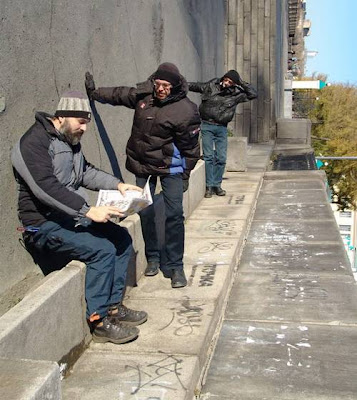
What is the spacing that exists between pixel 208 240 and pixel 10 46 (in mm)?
3546

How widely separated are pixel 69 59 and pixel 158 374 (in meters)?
2.52

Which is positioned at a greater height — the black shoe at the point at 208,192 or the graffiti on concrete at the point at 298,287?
the black shoe at the point at 208,192

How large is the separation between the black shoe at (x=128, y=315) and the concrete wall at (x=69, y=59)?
651mm

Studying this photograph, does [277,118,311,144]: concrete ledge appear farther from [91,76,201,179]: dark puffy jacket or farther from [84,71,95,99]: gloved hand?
[84,71,95,99]: gloved hand

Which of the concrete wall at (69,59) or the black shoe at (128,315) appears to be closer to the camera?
the concrete wall at (69,59)

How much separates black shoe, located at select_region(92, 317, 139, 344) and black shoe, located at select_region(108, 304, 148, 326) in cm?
14

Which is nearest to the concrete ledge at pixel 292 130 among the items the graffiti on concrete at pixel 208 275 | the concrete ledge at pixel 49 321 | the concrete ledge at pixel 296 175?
the concrete ledge at pixel 296 175

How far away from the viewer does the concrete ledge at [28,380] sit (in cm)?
224

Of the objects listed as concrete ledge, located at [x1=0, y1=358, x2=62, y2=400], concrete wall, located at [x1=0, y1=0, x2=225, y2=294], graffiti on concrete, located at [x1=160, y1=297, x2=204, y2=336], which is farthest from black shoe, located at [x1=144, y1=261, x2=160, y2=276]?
concrete ledge, located at [x1=0, y1=358, x2=62, y2=400]

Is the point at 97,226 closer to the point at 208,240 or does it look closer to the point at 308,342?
the point at 308,342

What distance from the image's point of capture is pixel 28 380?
233 centimetres

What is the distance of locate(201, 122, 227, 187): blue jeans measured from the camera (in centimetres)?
895

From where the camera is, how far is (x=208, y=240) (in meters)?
6.77

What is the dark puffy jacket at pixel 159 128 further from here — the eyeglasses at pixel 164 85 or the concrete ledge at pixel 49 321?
the concrete ledge at pixel 49 321
